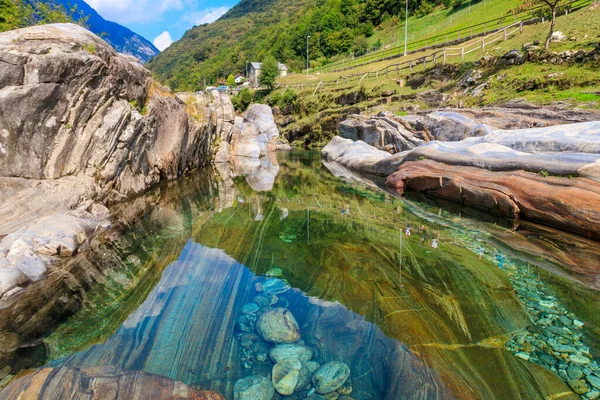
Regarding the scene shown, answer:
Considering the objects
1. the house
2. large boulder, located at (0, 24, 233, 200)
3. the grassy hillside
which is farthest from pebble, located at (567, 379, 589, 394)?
the house

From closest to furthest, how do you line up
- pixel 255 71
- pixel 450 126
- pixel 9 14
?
pixel 9 14 < pixel 450 126 < pixel 255 71

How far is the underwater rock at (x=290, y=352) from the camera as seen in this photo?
4.56 meters

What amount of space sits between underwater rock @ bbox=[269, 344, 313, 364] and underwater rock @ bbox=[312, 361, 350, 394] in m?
0.30

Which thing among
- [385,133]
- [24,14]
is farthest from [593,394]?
[24,14]

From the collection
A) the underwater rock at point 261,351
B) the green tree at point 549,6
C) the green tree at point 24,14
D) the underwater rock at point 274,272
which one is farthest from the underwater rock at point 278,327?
the green tree at point 549,6

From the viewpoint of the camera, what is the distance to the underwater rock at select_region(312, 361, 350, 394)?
4.04 m

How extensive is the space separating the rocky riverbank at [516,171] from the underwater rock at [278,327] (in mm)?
8198

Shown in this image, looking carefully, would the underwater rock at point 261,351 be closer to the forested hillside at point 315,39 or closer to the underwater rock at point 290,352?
the underwater rock at point 290,352

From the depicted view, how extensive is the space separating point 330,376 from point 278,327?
126 cm

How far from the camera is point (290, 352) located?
4.67 metres

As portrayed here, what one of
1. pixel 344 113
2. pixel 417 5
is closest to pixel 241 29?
pixel 417 5

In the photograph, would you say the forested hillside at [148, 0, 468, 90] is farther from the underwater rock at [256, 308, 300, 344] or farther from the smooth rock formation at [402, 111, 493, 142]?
the underwater rock at [256, 308, 300, 344]

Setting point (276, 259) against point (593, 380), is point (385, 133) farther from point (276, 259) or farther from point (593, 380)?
point (593, 380)

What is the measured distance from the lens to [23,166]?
10.1 meters
